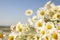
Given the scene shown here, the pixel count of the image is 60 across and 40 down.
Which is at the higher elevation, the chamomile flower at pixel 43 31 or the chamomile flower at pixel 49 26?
the chamomile flower at pixel 49 26

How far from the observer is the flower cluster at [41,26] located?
1579mm

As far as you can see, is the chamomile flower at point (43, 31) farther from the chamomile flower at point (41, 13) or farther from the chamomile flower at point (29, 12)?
the chamomile flower at point (29, 12)

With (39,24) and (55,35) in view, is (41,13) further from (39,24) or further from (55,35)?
(55,35)

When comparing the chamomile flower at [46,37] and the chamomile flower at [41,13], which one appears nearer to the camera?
the chamomile flower at [46,37]

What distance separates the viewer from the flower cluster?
5.18 feet

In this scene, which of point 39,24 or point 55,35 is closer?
point 55,35

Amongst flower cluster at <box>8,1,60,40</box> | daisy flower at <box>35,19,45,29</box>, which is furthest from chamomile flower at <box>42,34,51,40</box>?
daisy flower at <box>35,19,45,29</box>

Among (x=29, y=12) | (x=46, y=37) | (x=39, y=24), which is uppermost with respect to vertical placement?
(x=29, y=12)

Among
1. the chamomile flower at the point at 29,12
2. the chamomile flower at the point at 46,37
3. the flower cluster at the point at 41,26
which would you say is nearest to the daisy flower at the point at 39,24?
the flower cluster at the point at 41,26

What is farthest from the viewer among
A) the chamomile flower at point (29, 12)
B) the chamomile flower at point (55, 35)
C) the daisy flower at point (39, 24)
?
the chamomile flower at point (29, 12)

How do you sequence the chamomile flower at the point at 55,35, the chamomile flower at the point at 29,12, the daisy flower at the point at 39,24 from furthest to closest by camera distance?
the chamomile flower at the point at 29,12 < the daisy flower at the point at 39,24 < the chamomile flower at the point at 55,35

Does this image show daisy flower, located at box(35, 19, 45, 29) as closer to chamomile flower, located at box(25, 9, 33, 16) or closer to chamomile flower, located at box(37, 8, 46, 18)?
chamomile flower, located at box(37, 8, 46, 18)

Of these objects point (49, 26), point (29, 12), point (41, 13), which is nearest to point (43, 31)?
point (49, 26)

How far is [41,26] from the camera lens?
167cm
